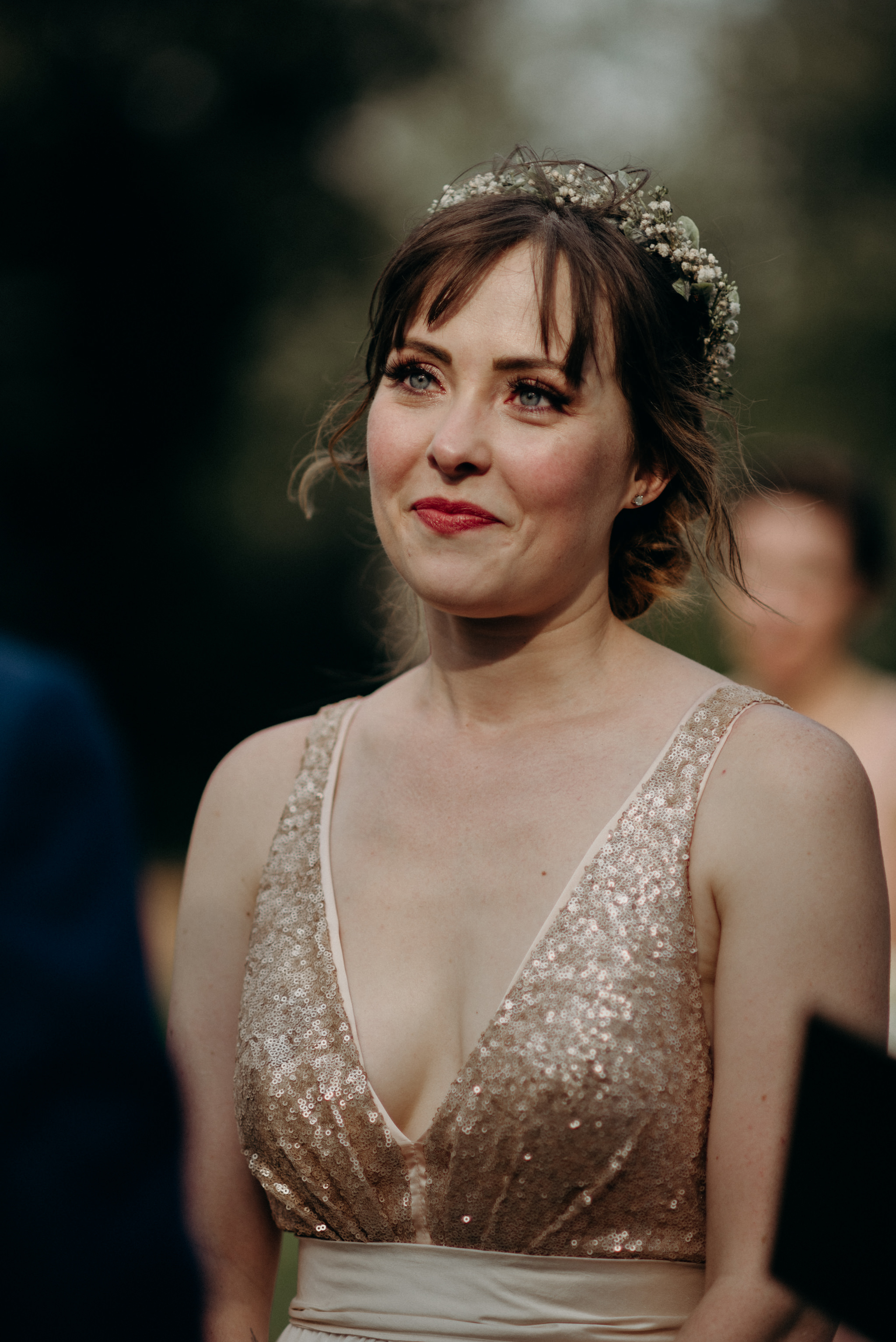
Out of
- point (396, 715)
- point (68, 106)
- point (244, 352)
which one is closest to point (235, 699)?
point (244, 352)

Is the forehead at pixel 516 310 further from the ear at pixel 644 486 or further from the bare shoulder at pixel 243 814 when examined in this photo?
the bare shoulder at pixel 243 814

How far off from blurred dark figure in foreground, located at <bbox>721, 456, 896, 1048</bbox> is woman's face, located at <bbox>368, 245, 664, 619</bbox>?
2275 mm

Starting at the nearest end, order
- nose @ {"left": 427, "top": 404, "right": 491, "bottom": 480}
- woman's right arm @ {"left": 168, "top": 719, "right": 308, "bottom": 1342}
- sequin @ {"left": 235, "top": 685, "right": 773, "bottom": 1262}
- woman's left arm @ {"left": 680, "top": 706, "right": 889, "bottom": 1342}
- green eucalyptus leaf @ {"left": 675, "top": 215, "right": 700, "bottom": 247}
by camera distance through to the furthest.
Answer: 1. woman's left arm @ {"left": 680, "top": 706, "right": 889, "bottom": 1342}
2. sequin @ {"left": 235, "top": 685, "right": 773, "bottom": 1262}
3. nose @ {"left": 427, "top": 404, "right": 491, "bottom": 480}
4. woman's right arm @ {"left": 168, "top": 719, "right": 308, "bottom": 1342}
5. green eucalyptus leaf @ {"left": 675, "top": 215, "right": 700, "bottom": 247}

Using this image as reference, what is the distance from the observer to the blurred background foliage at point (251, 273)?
13.1 m

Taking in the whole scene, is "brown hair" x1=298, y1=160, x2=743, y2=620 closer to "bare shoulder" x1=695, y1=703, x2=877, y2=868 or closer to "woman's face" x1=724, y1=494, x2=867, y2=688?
"bare shoulder" x1=695, y1=703, x2=877, y2=868

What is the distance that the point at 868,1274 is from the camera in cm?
155

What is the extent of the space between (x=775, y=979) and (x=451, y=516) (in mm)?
877

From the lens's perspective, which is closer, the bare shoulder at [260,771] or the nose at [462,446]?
the nose at [462,446]

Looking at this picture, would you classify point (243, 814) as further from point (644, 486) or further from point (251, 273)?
point (251, 273)

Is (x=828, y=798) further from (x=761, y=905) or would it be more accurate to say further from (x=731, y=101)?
(x=731, y=101)

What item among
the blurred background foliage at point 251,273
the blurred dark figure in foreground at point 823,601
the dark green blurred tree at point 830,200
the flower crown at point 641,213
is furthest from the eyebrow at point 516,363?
the dark green blurred tree at point 830,200

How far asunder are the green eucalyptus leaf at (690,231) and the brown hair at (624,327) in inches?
3.5

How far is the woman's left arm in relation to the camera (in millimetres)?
1944

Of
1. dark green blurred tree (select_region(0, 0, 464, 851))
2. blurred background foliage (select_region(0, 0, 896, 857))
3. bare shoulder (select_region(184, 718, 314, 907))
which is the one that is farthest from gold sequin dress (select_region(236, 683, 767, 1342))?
dark green blurred tree (select_region(0, 0, 464, 851))
